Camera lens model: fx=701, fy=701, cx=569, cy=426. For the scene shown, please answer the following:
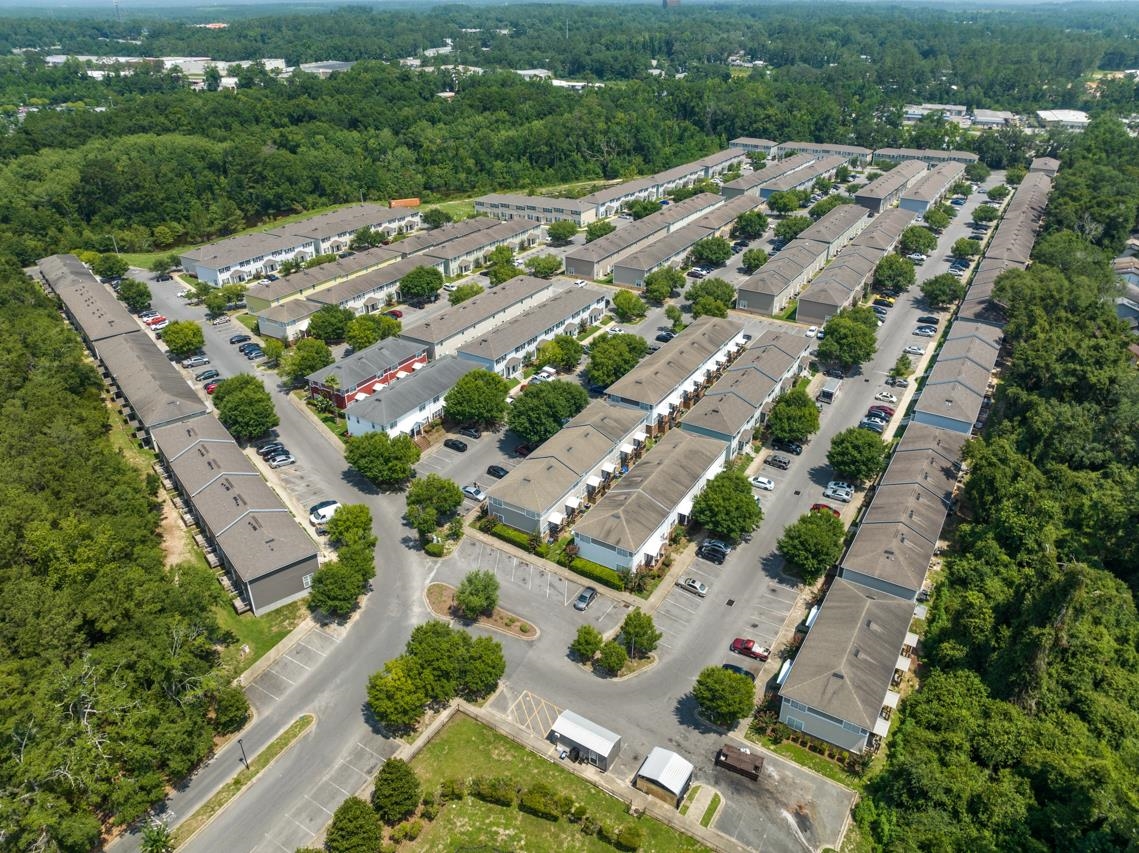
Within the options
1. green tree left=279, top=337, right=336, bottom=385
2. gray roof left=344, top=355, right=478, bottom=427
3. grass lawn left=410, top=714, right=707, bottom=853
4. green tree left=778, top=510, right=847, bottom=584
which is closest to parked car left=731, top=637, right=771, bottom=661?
green tree left=778, top=510, right=847, bottom=584

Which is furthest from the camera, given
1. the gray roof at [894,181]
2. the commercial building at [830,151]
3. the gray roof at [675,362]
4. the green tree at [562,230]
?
the commercial building at [830,151]

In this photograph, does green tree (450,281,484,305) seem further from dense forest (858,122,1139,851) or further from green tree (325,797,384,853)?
green tree (325,797,384,853)

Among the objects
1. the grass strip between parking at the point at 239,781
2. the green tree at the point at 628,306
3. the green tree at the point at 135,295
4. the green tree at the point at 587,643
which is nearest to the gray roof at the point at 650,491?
the green tree at the point at 587,643

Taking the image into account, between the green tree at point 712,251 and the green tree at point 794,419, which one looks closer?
the green tree at point 794,419

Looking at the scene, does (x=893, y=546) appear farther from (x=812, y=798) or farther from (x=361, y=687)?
(x=361, y=687)

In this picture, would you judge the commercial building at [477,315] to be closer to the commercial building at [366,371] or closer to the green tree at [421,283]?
the commercial building at [366,371]

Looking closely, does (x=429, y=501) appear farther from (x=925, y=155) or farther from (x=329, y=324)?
(x=925, y=155)

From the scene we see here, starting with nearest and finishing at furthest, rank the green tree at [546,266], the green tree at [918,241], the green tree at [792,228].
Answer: the green tree at [546,266]
the green tree at [918,241]
the green tree at [792,228]
